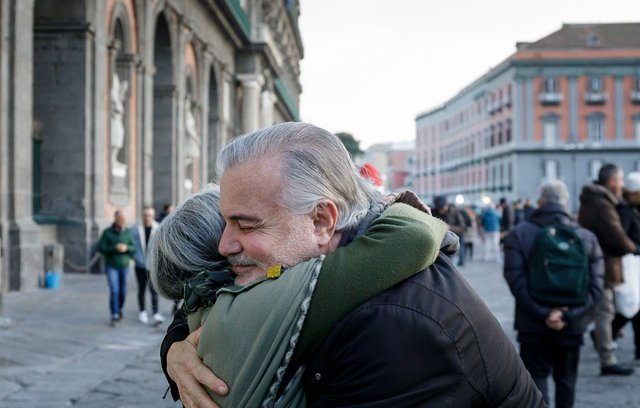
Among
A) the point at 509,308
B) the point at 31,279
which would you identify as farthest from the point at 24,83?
the point at 509,308

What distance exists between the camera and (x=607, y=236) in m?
7.01

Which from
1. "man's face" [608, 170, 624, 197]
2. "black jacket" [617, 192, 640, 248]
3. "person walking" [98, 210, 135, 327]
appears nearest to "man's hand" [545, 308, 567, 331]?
"man's face" [608, 170, 624, 197]

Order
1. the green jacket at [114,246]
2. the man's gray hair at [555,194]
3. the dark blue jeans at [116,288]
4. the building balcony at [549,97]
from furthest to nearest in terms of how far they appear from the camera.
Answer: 1. the building balcony at [549,97]
2. the green jacket at [114,246]
3. the dark blue jeans at [116,288]
4. the man's gray hair at [555,194]

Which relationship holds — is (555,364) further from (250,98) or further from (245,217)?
(250,98)

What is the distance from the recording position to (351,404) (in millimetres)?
1504

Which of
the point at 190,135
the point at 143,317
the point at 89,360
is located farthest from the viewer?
the point at 190,135

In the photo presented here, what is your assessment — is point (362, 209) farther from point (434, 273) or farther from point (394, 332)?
point (394, 332)

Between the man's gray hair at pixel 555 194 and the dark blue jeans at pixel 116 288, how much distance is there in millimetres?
5924

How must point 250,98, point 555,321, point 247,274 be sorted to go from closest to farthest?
1. point 247,274
2. point 555,321
3. point 250,98

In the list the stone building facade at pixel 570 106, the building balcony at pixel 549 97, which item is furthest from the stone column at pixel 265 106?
the building balcony at pixel 549 97

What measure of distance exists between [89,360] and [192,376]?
20.2 ft

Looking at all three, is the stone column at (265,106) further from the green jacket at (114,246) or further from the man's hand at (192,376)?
the man's hand at (192,376)

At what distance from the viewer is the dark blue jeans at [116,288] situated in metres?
9.84

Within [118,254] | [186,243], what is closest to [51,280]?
[118,254]
